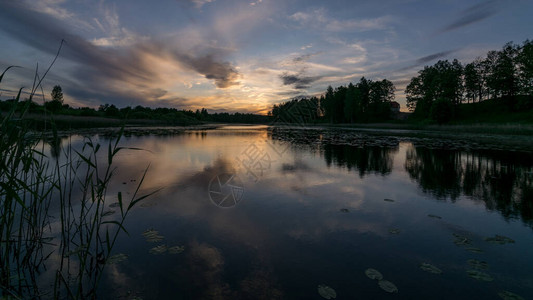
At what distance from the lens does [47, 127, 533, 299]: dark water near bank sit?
3.28m

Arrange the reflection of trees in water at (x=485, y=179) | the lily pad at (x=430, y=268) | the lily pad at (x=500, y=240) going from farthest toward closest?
1. the reflection of trees in water at (x=485, y=179)
2. the lily pad at (x=500, y=240)
3. the lily pad at (x=430, y=268)

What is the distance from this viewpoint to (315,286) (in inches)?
128

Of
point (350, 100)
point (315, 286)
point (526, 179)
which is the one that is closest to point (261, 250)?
point (315, 286)

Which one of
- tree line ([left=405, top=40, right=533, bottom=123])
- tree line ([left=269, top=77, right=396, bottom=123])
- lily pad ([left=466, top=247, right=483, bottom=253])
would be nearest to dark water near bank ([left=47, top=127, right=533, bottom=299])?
lily pad ([left=466, top=247, right=483, bottom=253])

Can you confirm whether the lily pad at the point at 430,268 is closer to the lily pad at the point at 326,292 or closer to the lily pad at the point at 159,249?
the lily pad at the point at 326,292

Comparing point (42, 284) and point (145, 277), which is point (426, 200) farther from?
point (42, 284)

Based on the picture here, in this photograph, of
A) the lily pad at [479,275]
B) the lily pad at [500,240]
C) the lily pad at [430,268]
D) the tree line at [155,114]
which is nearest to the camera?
the lily pad at [479,275]

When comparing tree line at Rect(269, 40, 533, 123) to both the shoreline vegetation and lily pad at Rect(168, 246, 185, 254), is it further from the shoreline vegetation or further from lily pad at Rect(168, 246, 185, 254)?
lily pad at Rect(168, 246, 185, 254)

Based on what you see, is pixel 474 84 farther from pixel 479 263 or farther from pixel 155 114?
pixel 155 114

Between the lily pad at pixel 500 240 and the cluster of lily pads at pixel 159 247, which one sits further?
the lily pad at pixel 500 240

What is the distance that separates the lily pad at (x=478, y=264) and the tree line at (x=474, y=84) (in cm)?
6007

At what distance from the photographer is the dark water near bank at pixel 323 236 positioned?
3.28 meters

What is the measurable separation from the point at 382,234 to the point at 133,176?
30.1 feet

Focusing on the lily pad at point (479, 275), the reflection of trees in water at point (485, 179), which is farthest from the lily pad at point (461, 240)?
the reflection of trees in water at point (485, 179)
